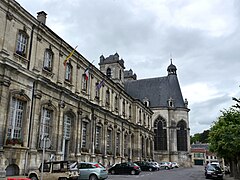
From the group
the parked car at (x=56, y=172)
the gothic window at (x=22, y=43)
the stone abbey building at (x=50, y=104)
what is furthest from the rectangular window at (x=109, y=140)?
the parked car at (x=56, y=172)

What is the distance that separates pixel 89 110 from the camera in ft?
81.7

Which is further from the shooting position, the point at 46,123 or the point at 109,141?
the point at 109,141

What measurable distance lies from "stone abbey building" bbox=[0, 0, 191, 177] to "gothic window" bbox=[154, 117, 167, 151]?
1925cm

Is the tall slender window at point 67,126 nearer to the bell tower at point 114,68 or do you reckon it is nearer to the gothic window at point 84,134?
the gothic window at point 84,134

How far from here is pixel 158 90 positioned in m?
61.3

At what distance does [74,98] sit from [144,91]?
1642 inches

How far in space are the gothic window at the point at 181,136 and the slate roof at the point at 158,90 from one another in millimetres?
4164

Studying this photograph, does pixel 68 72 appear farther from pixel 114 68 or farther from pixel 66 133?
pixel 114 68

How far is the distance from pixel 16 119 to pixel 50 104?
124 inches

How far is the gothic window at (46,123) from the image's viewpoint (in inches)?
724

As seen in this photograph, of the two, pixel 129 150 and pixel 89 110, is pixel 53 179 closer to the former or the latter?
pixel 89 110

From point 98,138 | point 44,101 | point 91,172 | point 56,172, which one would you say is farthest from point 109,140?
point 56,172

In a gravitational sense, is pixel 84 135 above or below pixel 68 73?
below

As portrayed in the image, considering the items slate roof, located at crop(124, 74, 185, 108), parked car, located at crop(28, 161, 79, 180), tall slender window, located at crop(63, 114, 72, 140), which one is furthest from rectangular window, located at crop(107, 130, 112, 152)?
slate roof, located at crop(124, 74, 185, 108)
